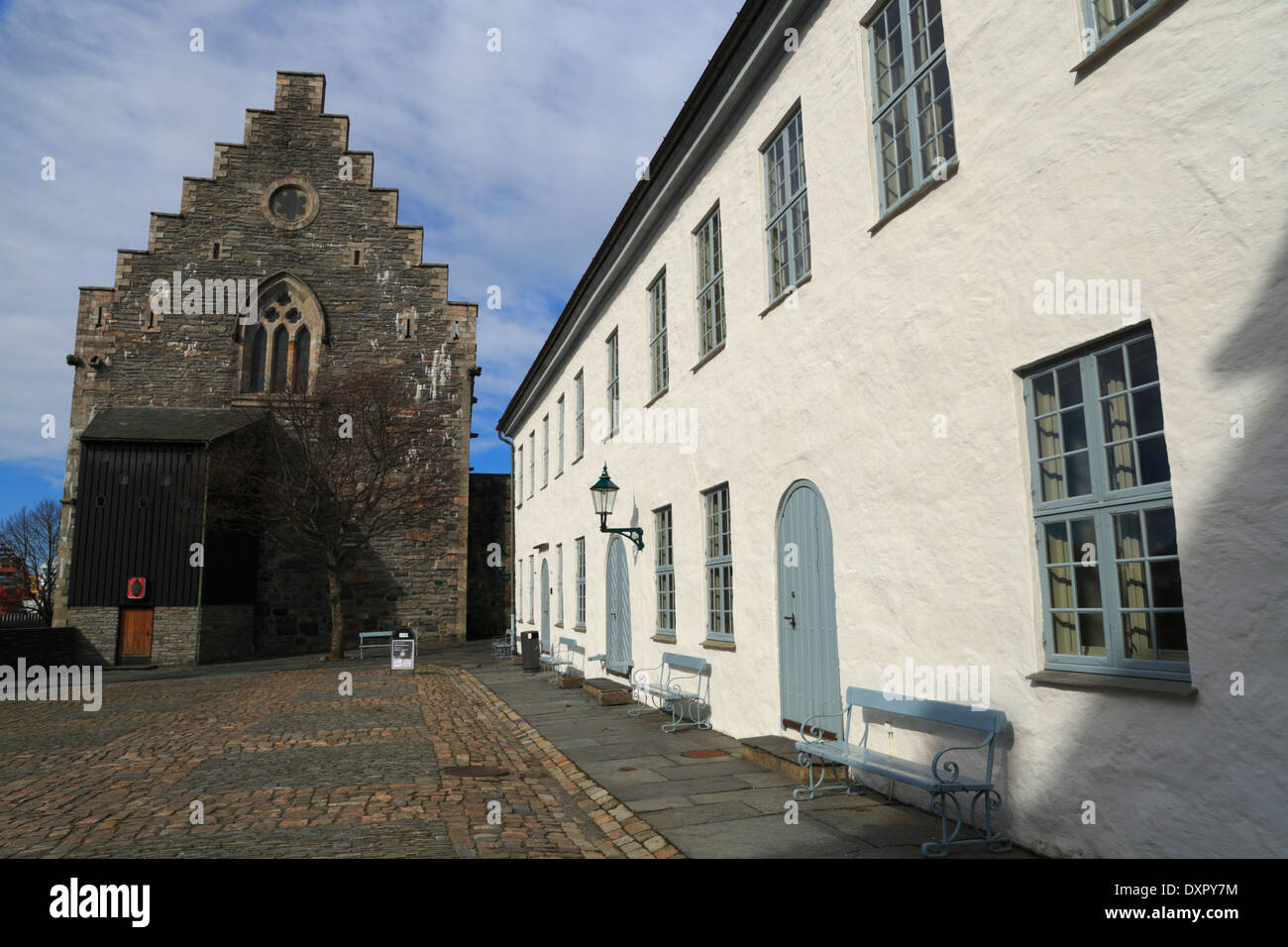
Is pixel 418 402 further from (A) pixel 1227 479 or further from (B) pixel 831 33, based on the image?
(A) pixel 1227 479

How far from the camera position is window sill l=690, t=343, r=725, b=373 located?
9.66m

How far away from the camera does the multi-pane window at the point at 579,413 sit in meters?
17.0

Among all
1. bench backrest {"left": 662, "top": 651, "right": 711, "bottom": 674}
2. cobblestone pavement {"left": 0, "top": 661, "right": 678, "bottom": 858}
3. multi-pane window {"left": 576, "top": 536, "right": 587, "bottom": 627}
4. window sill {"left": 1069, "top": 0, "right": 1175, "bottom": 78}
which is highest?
window sill {"left": 1069, "top": 0, "right": 1175, "bottom": 78}

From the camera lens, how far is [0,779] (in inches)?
318

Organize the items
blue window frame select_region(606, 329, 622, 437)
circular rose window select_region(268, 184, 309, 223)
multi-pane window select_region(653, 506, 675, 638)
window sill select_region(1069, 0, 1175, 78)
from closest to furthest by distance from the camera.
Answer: window sill select_region(1069, 0, 1175, 78) → multi-pane window select_region(653, 506, 675, 638) → blue window frame select_region(606, 329, 622, 437) → circular rose window select_region(268, 184, 309, 223)

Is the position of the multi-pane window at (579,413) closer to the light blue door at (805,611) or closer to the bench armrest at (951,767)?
the light blue door at (805,611)

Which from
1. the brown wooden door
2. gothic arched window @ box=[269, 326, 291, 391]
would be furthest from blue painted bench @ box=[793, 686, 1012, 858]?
gothic arched window @ box=[269, 326, 291, 391]

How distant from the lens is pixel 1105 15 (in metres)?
4.57

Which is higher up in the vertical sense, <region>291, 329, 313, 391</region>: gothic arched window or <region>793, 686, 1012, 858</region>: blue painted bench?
<region>291, 329, 313, 391</region>: gothic arched window

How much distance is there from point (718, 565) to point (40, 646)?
19952 mm

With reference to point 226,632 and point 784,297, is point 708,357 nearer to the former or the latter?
point 784,297

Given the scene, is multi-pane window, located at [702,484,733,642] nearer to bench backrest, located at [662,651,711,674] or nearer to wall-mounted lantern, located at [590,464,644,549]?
bench backrest, located at [662,651,711,674]

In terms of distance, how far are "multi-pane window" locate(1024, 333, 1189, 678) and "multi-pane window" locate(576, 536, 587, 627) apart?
12.7m
